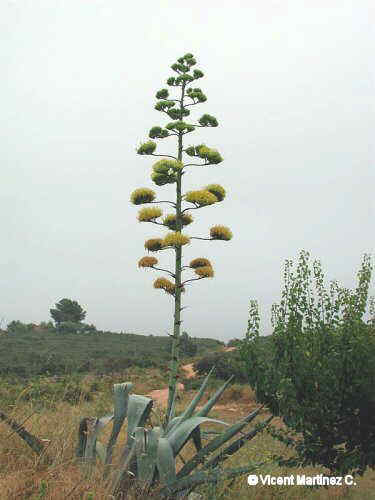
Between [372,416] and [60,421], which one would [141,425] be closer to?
[60,421]

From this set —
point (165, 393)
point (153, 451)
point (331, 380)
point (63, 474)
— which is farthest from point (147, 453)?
point (165, 393)

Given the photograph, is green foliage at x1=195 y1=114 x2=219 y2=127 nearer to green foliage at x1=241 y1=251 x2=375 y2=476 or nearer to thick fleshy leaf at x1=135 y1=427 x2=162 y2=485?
green foliage at x1=241 y1=251 x2=375 y2=476

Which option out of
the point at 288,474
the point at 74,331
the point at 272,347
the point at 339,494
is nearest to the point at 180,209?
the point at 272,347

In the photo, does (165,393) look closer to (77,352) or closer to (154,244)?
(154,244)

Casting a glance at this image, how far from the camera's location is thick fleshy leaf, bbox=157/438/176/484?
483 centimetres

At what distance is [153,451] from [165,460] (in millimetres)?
239

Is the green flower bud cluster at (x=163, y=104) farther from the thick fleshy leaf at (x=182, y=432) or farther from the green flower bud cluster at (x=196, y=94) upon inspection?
the thick fleshy leaf at (x=182, y=432)

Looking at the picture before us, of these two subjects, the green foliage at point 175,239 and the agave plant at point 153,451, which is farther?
the green foliage at point 175,239

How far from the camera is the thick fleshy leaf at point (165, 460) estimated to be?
4832 millimetres

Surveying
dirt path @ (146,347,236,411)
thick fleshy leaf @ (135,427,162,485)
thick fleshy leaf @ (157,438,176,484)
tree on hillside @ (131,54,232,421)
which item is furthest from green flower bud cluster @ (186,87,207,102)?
dirt path @ (146,347,236,411)

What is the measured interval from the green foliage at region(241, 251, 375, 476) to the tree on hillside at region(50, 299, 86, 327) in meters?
56.9

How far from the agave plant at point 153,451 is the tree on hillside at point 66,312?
57.7 m

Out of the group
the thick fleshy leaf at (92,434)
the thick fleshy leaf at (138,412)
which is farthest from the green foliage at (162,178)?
the thick fleshy leaf at (92,434)

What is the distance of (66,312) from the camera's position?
62000mm
